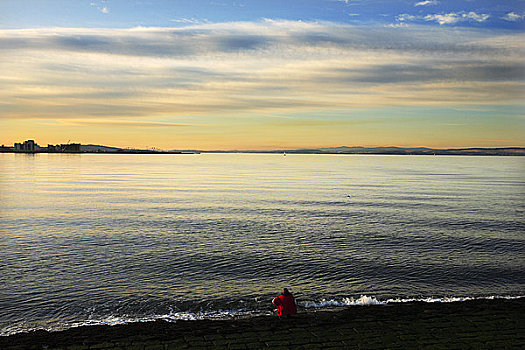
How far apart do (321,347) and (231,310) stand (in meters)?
5.79

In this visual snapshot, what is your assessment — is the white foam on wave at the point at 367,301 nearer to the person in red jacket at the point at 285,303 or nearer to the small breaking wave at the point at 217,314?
the small breaking wave at the point at 217,314

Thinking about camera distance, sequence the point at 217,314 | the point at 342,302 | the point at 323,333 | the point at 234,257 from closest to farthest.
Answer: the point at 323,333 → the point at 217,314 → the point at 342,302 → the point at 234,257

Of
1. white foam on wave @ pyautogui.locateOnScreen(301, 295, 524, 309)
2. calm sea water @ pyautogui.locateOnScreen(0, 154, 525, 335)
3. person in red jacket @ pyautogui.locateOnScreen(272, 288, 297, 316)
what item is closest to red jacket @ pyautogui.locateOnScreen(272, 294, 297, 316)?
person in red jacket @ pyautogui.locateOnScreen(272, 288, 297, 316)

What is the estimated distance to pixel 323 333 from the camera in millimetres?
14719

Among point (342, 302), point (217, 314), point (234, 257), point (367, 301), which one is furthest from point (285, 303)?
point (234, 257)

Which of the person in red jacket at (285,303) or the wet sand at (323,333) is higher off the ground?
the person in red jacket at (285,303)

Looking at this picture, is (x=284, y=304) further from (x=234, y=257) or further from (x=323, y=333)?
(x=234, y=257)

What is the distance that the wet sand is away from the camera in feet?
44.9

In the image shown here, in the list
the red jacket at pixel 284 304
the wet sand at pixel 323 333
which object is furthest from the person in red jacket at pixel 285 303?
the wet sand at pixel 323 333

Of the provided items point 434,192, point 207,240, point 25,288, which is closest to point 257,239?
point 207,240

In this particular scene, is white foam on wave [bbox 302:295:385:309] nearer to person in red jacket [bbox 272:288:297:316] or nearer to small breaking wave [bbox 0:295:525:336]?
small breaking wave [bbox 0:295:525:336]

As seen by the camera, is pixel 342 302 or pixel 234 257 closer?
pixel 342 302

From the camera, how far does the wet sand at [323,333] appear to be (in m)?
13.7

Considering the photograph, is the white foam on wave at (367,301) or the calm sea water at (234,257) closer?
the white foam on wave at (367,301)
